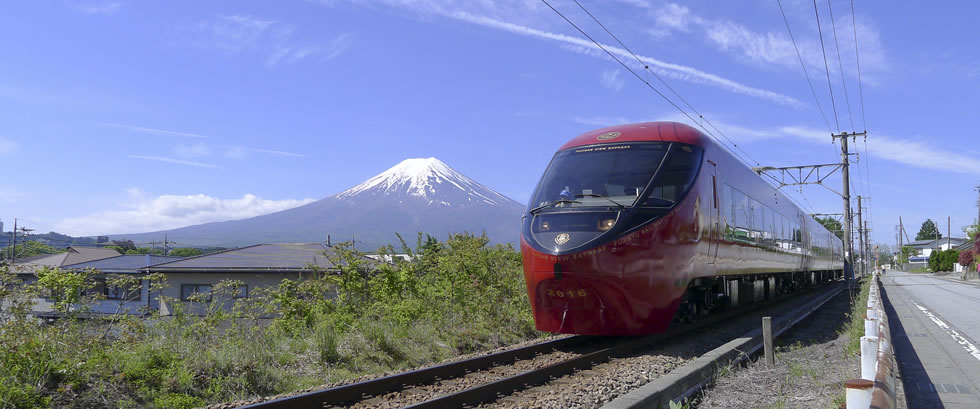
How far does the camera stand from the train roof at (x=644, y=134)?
994cm

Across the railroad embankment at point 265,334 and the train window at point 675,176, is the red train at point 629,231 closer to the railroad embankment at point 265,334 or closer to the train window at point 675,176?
the train window at point 675,176

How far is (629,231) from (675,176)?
1.41 meters

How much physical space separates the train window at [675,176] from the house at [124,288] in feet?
20.0

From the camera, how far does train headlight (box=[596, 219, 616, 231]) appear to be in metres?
8.54

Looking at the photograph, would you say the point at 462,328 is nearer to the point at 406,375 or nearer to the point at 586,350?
the point at 586,350

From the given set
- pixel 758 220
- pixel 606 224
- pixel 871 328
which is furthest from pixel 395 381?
pixel 758 220

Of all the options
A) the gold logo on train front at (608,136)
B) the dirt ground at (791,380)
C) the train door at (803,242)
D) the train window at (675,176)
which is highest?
→ the gold logo on train front at (608,136)

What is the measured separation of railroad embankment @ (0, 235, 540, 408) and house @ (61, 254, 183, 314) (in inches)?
8.0

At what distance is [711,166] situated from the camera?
10.6 metres

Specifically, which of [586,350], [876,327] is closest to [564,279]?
[586,350]

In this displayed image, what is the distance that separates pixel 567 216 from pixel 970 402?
15.4 ft

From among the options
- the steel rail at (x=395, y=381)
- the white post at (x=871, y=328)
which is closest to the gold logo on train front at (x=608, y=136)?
the steel rail at (x=395, y=381)

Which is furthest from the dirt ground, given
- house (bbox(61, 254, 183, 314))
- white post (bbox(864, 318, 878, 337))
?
house (bbox(61, 254, 183, 314))

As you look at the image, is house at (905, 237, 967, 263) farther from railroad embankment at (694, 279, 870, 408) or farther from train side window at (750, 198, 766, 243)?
railroad embankment at (694, 279, 870, 408)
